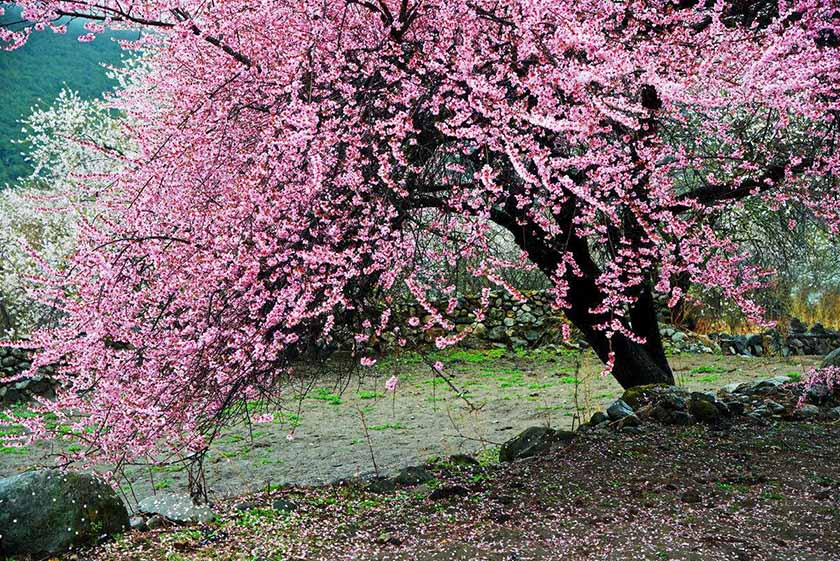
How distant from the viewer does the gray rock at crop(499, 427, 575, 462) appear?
231 inches

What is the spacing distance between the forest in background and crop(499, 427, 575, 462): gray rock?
84.4 feet

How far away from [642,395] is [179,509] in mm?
4036

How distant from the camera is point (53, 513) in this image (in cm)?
460

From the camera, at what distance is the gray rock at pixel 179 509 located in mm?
4914

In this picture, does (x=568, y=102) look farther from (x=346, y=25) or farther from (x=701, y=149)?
(x=701, y=149)

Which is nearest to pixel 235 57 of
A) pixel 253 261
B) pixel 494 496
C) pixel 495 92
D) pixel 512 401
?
pixel 253 261

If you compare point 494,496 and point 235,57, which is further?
point 494,496

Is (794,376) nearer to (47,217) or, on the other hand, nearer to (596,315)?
(596,315)

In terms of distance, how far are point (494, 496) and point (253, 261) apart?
7.84ft

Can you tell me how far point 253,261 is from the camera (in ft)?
11.7

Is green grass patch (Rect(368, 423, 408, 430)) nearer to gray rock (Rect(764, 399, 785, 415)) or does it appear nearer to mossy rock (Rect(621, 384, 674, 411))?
mossy rock (Rect(621, 384, 674, 411))

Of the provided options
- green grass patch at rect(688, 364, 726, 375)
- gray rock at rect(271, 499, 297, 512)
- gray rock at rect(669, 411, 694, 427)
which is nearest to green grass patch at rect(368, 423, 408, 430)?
gray rock at rect(271, 499, 297, 512)

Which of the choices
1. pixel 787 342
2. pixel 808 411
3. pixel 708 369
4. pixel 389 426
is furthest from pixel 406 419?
pixel 787 342

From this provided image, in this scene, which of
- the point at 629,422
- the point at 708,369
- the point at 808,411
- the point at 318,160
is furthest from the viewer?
the point at 708,369
